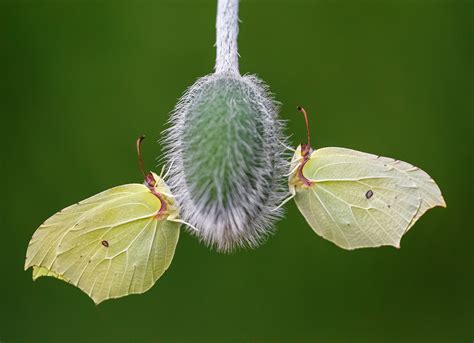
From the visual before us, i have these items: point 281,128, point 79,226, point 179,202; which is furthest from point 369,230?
point 79,226

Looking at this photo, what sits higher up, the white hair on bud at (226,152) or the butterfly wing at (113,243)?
the white hair on bud at (226,152)

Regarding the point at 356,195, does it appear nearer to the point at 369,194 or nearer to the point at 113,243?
the point at 369,194

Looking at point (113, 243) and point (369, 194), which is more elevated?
point (369, 194)

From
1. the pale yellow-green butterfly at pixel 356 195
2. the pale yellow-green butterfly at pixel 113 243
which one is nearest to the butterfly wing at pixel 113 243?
the pale yellow-green butterfly at pixel 113 243

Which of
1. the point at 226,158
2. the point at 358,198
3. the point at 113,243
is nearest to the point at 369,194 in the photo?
the point at 358,198

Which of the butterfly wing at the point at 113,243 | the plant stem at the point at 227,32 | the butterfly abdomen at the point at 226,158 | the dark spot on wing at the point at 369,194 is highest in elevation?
the plant stem at the point at 227,32

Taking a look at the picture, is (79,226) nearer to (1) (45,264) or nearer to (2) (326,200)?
(1) (45,264)

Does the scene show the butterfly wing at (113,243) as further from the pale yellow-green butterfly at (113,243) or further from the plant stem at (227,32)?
the plant stem at (227,32)
